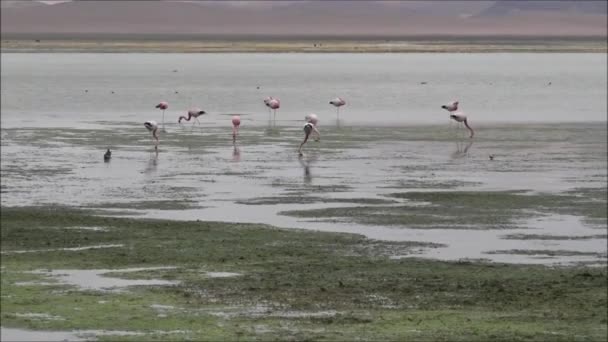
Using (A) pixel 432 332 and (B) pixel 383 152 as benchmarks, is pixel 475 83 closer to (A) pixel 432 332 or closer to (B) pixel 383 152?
(B) pixel 383 152

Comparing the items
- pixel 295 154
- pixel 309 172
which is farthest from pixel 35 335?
pixel 295 154

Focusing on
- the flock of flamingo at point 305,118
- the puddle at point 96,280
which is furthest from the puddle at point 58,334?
the flock of flamingo at point 305,118

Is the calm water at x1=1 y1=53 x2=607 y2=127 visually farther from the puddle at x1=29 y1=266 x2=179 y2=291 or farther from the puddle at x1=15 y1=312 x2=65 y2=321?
the puddle at x1=15 y1=312 x2=65 y2=321

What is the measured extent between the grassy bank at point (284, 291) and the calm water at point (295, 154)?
1.64m

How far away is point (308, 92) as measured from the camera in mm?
75875

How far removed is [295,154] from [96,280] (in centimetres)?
1872

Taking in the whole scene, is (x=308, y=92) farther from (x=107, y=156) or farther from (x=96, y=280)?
(x=96, y=280)

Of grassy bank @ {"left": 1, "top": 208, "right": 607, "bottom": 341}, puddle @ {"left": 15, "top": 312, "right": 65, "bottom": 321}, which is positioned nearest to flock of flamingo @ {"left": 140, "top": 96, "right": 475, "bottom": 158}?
grassy bank @ {"left": 1, "top": 208, "right": 607, "bottom": 341}

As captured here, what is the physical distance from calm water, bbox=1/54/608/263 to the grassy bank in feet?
5.37

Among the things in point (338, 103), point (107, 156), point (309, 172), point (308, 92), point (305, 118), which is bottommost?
point (309, 172)

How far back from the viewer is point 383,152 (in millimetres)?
38000

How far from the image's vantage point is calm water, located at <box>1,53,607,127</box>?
179 feet

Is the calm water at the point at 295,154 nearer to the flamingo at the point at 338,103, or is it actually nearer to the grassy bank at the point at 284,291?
the flamingo at the point at 338,103

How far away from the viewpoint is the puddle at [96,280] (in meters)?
18.4
